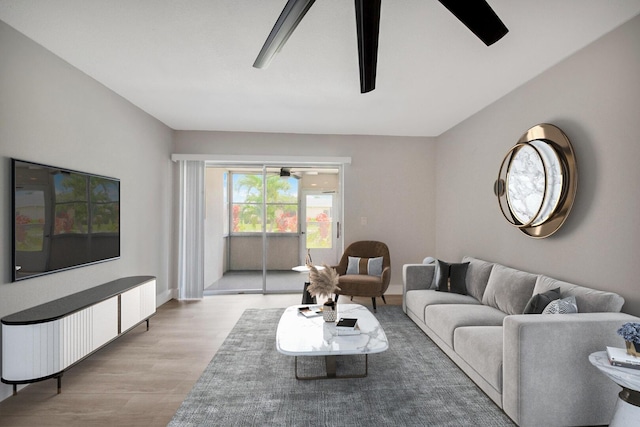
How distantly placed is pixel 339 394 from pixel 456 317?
122 cm

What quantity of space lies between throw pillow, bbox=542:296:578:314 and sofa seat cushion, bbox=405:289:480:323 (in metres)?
1.20

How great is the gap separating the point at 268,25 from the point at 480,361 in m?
2.76

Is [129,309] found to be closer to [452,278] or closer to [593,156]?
[452,278]

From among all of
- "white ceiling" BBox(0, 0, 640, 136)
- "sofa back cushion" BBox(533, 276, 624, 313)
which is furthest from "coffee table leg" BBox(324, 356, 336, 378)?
"white ceiling" BBox(0, 0, 640, 136)

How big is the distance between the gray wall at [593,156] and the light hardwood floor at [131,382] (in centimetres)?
315

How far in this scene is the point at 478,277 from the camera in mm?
3650

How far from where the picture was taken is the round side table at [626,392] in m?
1.61

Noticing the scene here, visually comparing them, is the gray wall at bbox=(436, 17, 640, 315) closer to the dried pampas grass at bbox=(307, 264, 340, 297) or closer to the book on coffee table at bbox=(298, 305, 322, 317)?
the dried pampas grass at bbox=(307, 264, 340, 297)

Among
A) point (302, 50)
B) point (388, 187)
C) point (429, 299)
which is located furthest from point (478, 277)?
point (302, 50)

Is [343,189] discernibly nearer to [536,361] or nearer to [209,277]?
[209,277]

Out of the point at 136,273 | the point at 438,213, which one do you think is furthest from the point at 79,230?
the point at 438,213

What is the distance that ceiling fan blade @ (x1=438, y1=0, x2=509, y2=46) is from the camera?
1.50 meters

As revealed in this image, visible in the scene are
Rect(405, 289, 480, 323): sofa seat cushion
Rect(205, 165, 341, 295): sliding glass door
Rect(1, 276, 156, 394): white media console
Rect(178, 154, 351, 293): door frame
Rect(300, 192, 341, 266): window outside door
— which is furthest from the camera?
Rect(300, 192, 341, 266): window outside door

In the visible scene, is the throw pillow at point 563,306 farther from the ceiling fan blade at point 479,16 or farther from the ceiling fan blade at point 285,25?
the ceiling fan blade at point 285,25
